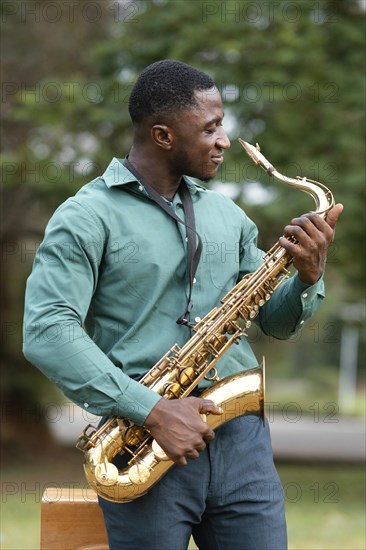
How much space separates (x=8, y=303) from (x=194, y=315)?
37.8ft

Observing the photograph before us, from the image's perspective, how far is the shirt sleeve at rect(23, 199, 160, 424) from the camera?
3.03m

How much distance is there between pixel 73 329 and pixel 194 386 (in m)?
0.58

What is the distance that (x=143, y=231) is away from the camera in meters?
3.32

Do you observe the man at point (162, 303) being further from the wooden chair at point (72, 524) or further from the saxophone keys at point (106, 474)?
the wooden chair at point (72, 524)

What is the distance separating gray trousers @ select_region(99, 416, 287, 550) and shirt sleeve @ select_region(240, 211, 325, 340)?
0.55 metres

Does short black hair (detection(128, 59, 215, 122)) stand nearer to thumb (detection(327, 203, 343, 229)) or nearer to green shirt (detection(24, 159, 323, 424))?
green shirt (detection(24, 159, 323, 424))

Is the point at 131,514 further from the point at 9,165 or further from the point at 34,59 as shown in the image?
the point at 34,59

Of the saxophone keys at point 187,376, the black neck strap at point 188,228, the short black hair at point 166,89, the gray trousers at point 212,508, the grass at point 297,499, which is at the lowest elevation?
the grass at point 297,499

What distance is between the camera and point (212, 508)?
3266mm

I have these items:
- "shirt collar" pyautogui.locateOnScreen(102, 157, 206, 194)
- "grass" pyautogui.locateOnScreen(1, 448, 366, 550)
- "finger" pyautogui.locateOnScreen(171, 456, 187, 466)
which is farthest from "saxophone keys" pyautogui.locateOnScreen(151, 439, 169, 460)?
"grass" pyautogui.locateOnScreen(1, 448, 366, 550)

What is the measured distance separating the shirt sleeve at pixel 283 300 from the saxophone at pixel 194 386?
0.24 feet

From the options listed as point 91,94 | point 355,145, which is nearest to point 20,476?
point 91,94

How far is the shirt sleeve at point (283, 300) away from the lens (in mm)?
3486

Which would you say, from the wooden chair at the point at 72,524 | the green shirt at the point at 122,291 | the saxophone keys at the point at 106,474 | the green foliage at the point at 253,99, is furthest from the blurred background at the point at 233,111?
the saxophone keys at the point at 106,474
